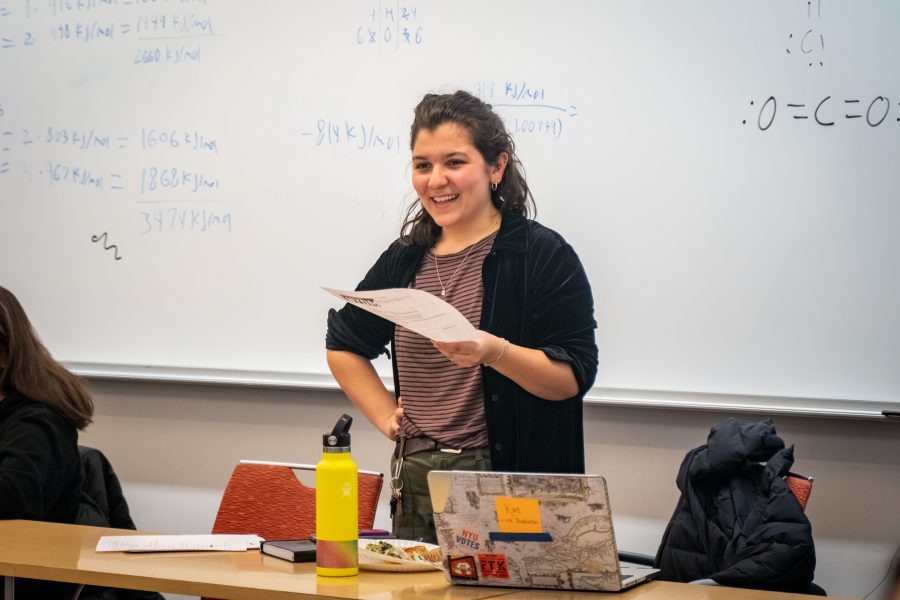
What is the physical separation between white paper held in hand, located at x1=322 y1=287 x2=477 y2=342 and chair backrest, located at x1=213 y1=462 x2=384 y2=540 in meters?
0.75

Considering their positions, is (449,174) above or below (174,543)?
above

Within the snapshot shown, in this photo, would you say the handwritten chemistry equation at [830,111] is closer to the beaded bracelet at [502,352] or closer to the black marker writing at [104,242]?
the beaded bracelet at [502,352]

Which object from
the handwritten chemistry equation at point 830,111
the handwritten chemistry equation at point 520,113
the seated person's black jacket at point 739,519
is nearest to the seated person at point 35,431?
the handwritten chemistry equation at point 520,113

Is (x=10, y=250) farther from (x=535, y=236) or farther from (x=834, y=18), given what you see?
(x=834, y=18)

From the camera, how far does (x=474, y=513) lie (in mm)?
1568

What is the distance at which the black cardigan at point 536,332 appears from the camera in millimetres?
2006

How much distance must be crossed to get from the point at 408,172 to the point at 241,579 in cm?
166

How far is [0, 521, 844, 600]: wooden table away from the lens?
155 centimetres

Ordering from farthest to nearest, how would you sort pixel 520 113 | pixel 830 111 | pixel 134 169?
pixel 134 169 < pixel 520 113 < pixel 830 111

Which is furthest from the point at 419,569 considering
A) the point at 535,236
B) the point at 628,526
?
the point at 628,526

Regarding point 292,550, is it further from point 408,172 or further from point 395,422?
point 408,172

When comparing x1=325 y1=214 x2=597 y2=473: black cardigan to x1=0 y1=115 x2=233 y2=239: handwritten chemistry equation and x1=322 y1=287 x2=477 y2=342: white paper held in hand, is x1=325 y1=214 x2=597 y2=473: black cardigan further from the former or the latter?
x1=0 y1=115 x2=233 y2=239: handwritten chemistry equation

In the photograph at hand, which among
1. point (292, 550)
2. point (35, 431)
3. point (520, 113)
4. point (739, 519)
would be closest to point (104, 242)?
point (35, 431)

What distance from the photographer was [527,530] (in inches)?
60.9
